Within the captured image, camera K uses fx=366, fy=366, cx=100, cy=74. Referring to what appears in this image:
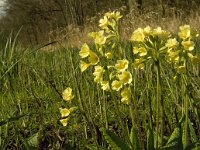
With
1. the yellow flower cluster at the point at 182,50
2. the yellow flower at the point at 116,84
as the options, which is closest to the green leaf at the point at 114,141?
the yellow flower at the point at 116,84

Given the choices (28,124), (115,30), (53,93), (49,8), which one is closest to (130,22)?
(53,93)

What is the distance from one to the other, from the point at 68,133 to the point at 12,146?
266 mm

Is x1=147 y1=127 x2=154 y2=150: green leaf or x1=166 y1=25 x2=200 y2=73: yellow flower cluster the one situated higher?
x1=166 y1=25 x2=200 y2=73: yellow flower cluster

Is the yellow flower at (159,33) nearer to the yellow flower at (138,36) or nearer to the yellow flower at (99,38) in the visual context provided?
the yellow flower at (138,36)

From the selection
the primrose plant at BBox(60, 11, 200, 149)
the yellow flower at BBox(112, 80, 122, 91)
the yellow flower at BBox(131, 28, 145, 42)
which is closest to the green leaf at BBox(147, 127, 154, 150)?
the primrose plant at BBox(60, 11, 200, 149)

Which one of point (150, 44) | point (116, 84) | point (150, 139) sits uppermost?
point (150, 44)

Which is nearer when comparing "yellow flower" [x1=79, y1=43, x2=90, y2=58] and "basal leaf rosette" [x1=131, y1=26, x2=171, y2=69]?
"basal leaf rosette" [x1=131, y1=26, x2=171, y2=69]

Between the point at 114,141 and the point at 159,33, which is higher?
the point at 159,33

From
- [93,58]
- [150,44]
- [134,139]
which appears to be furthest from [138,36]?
[134,139]

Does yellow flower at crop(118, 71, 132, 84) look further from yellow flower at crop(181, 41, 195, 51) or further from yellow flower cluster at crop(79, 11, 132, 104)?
yellow flower at crop(181, 41, 195, 51)

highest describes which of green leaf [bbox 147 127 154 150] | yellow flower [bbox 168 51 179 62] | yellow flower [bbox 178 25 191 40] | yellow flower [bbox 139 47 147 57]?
yellow flower [bbox 178 25 191 40]

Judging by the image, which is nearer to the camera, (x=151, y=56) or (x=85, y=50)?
(x=151, y=56)

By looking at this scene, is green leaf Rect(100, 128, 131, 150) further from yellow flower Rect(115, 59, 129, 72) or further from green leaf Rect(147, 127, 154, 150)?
yellow flower Rect(115, 59, 129, 72)

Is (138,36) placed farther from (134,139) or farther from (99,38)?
(134,139)
